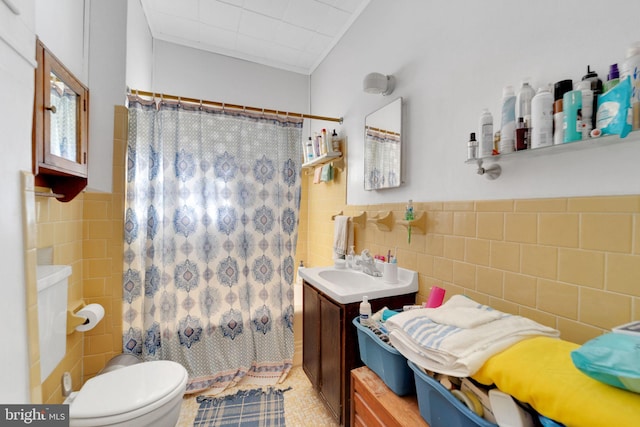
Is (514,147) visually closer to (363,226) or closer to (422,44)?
(422,44)

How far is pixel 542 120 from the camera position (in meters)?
0.90

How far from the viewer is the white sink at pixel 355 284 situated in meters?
1.40

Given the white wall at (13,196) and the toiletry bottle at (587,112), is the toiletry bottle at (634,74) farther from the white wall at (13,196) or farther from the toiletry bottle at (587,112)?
the white wall at (13,196)

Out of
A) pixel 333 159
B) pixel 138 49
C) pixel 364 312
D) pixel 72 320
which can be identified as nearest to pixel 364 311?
pixel 364 312

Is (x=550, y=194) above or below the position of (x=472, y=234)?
above

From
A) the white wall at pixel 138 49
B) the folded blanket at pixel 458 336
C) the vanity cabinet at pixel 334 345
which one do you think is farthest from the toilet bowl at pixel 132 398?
the white wall at pixel 138 49

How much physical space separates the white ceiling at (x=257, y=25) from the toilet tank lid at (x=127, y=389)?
2.62 m

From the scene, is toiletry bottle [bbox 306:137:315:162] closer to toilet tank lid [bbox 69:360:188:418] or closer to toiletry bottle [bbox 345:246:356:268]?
toiletry bottle [bbox 345:246:356:268]

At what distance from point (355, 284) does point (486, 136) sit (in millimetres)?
1167

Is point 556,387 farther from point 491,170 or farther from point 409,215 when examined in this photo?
point 409,215

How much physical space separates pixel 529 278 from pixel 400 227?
745 millimetres

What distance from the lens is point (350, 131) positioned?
2.25 m

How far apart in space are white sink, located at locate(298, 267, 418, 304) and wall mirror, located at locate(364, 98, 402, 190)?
1.98ft

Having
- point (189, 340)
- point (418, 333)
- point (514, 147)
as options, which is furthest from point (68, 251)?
point (514, 147)
